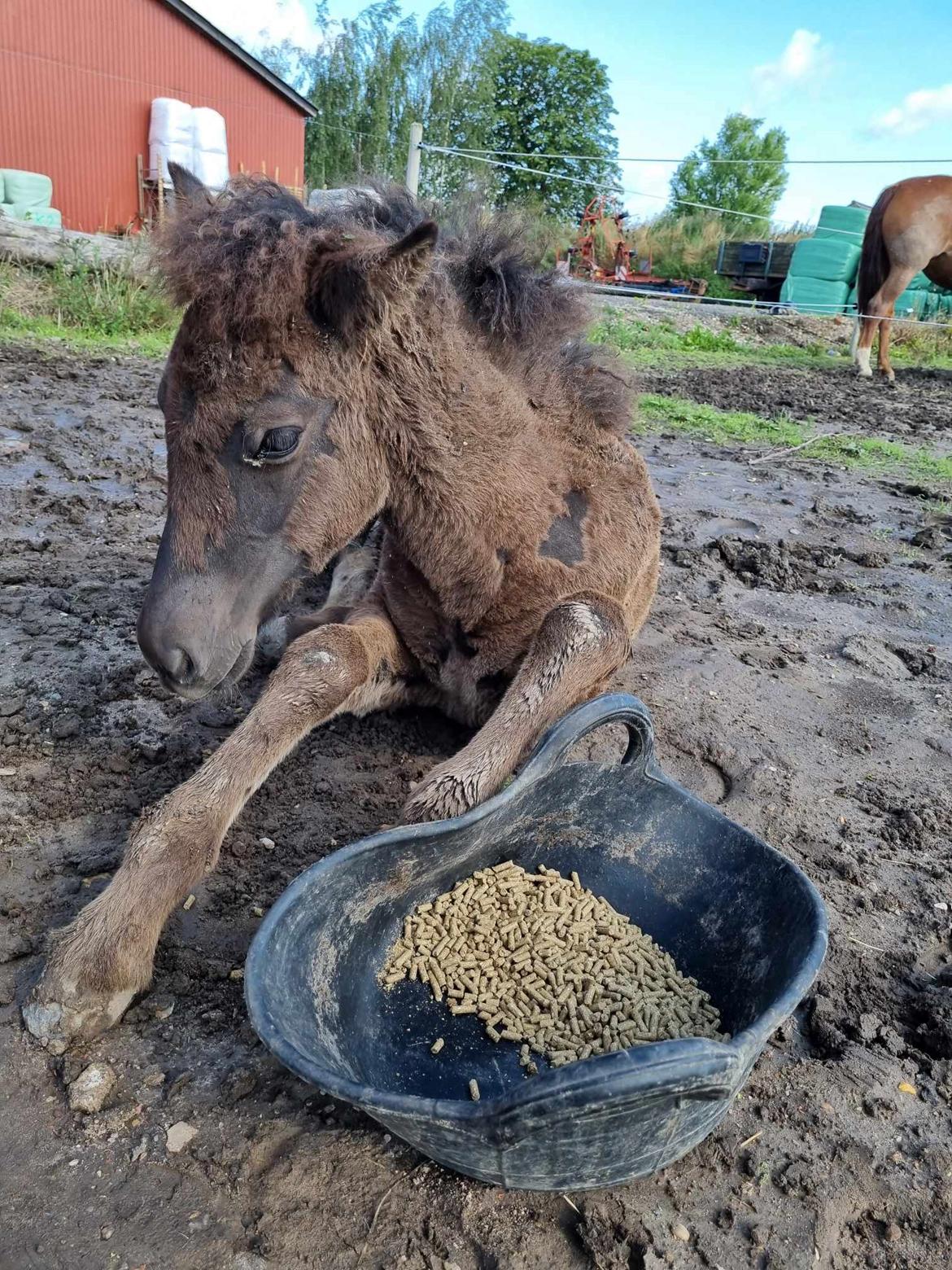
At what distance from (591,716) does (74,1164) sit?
147cm

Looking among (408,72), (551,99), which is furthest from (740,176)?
(408,72)

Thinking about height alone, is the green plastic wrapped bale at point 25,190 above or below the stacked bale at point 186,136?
below

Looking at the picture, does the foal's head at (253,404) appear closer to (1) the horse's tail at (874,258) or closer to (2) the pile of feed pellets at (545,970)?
(2) the pile of feed pellets at (545,970)

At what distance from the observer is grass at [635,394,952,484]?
804cm

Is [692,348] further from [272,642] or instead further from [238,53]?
[238,53]

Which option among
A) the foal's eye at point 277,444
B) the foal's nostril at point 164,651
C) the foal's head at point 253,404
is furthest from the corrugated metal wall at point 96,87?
the foal's nostril at point 164,651

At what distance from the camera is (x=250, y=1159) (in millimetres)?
1739

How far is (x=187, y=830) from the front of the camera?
7.72ft

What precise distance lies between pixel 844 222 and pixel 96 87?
18659 millimetres

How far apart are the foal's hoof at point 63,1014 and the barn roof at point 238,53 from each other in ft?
86.5

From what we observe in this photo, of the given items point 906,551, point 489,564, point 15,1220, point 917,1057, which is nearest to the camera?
point 15,1220

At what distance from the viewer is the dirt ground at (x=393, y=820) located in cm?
164

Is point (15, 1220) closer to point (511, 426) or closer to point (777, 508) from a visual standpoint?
point (511, 426)

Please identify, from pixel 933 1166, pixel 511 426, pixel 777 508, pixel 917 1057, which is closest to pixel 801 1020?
pixel 917 1057
